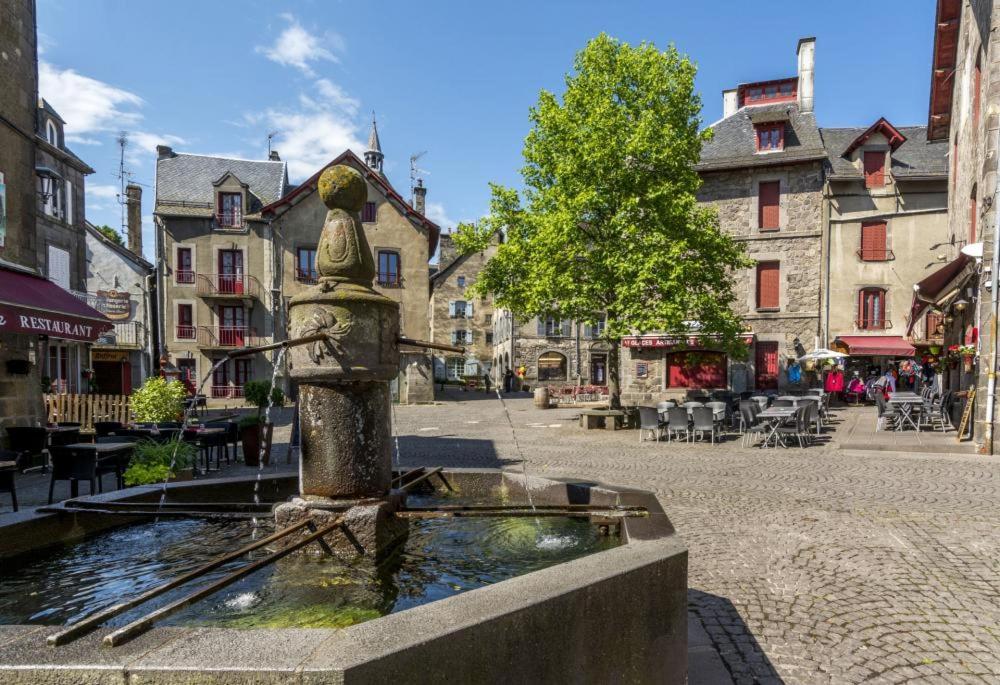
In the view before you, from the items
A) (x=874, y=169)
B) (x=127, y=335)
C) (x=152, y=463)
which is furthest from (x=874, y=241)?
(x=127, y=335)

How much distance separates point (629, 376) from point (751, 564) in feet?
73.1

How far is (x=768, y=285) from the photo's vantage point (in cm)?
2530

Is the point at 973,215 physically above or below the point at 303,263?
below

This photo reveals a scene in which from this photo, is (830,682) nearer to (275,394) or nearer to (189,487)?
(189,487)

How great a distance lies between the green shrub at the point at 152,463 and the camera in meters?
6.59

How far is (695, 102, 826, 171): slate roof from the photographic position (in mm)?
24531

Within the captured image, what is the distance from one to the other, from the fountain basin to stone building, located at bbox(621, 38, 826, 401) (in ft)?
72.9

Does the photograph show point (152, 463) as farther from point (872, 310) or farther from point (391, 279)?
point (872, 310)

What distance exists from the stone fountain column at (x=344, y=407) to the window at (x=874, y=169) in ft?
85.8

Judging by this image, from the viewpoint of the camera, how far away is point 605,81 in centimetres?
1692

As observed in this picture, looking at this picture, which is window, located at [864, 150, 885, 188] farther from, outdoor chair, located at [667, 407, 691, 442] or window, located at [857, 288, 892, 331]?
outdoor chair, located at [667, 407, 691, 442]

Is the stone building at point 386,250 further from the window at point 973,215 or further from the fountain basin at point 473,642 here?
the fountain basin at point 473,642

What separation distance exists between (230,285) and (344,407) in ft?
97.6

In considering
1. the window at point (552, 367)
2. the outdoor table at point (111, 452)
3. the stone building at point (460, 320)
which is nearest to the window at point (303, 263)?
the stone building at point (460, 320)
